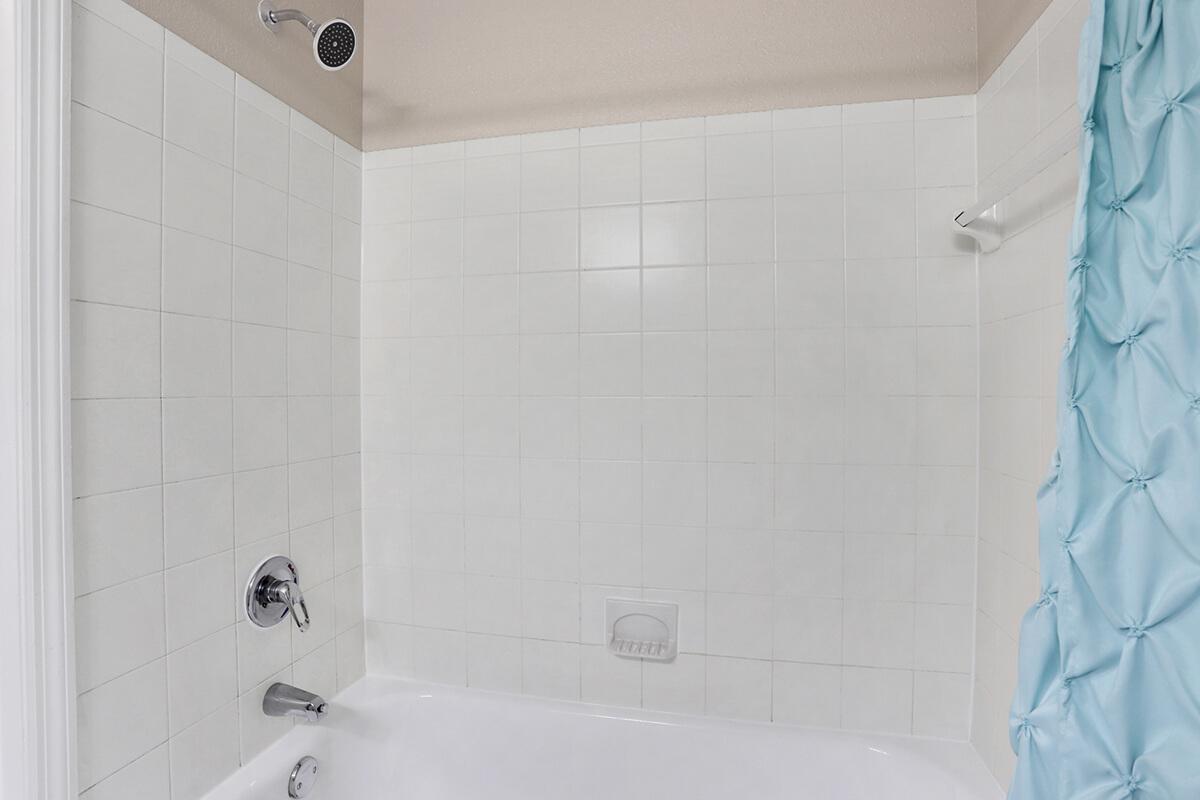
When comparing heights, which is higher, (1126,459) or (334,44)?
(334,44)

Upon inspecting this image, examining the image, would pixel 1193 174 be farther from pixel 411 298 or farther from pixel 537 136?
pixel 411 298

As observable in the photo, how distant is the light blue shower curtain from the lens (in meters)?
0.68

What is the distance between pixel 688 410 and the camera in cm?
151

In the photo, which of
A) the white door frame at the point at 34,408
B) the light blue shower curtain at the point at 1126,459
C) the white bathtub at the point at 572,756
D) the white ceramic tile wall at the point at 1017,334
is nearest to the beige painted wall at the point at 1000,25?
the white ceramic tile wall at the point at 1017,334

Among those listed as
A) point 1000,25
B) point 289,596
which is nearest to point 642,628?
point 289,596

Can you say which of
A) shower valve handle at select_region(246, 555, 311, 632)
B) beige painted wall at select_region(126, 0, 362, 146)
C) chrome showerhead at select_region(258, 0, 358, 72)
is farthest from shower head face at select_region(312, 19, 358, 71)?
shower valve handle at select_region(246, 555, 311, 632)

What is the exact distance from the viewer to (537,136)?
1601mm

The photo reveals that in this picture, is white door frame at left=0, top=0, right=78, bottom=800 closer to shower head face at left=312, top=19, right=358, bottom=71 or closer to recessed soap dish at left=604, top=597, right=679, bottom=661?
shower head face at left=312, top=19, right=358, bottom=71

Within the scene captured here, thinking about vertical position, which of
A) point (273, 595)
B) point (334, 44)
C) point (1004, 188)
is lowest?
point (273, 595)

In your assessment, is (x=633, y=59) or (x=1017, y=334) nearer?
(x=1017, y=334)

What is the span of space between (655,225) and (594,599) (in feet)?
3.15

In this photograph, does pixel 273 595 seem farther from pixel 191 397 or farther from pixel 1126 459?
pixel 1126 459

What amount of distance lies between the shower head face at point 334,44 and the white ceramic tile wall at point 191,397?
0.21m

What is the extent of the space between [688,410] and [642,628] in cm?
57
